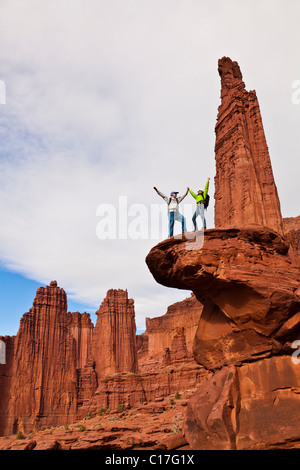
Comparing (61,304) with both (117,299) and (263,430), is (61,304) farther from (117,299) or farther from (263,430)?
(263,430)

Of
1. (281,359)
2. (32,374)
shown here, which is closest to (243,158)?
(281,359)

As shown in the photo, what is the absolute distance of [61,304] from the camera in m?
68.3

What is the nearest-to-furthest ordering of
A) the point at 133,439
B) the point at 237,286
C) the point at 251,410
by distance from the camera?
the point at 251,410
the point at 237,286
the point at 133,439

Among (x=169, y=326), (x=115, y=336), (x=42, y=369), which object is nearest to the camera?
(x=42, y=369)

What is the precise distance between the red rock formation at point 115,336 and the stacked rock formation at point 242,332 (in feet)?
186

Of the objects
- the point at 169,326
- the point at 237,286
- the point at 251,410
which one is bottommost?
the point at 251,410

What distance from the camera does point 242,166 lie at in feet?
71.3

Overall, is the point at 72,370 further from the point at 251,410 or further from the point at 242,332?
the point at 251,410

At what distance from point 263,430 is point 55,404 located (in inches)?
2183

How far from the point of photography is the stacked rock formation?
472 inches

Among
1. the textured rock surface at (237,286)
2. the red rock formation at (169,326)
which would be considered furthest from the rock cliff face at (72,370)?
the textured rock surface at (237,286)

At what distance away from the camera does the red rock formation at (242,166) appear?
812 inches

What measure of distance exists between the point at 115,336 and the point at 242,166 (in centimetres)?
5668

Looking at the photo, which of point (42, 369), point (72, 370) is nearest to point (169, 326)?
point (72, 370)
